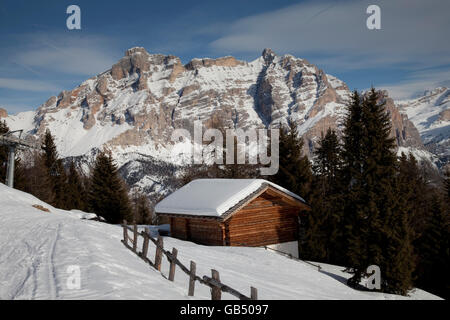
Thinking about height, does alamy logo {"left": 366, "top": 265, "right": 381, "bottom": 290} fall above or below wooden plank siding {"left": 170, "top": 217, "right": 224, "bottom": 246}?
below

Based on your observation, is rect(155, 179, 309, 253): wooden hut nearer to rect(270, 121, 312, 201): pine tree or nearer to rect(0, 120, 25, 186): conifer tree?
rect(270, 121, 312, 201): pine tree

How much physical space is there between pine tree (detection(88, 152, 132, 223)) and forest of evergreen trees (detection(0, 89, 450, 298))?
0.10 metres

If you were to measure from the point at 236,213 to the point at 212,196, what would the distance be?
1880 mm

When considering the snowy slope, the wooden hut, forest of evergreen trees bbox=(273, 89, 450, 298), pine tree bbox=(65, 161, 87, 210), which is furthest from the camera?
pine tree bbox=(65, 161, 87, 210)

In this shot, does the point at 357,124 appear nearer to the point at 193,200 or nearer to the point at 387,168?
the point at 387,168

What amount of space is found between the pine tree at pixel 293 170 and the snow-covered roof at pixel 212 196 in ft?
14.7

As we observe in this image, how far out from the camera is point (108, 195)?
123ft

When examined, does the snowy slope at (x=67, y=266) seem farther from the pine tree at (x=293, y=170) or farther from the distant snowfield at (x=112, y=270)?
the pine tree at (x=293, y=170)

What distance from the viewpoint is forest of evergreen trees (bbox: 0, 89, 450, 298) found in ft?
54.7

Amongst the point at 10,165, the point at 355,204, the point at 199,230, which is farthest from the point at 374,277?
the point at 10,165

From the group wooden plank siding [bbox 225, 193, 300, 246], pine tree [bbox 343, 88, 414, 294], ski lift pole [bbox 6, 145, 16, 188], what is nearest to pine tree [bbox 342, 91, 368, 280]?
pine tree [bbox 343, 88, 414, 294]

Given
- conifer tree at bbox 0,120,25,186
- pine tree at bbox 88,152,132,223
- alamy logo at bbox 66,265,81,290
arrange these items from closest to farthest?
1. alamy logo at bbox 66,265,81,290
2. conifer tree at bbox 0,120,25,186
3. pine tree at bbox 88,152,132,223
